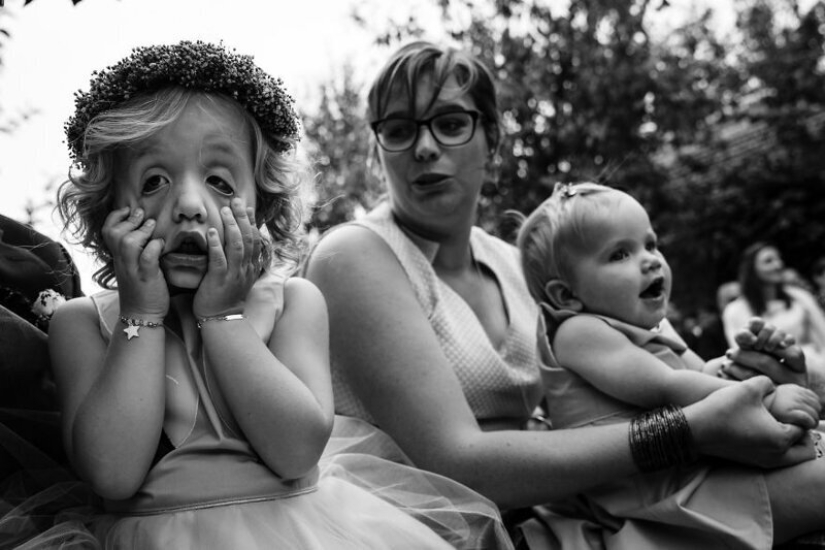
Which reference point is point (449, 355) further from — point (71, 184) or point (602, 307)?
point (71, 184)

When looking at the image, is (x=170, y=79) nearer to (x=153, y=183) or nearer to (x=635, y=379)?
(x=153, y=183)

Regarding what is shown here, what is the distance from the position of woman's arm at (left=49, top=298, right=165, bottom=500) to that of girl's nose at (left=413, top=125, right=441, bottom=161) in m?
1.18

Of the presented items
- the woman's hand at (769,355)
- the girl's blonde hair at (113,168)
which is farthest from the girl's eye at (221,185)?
the woman's hand at (769,355)

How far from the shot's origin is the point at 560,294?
2.51 m

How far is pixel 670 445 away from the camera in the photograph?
6.86ft

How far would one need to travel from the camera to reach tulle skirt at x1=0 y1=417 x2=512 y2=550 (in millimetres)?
1603

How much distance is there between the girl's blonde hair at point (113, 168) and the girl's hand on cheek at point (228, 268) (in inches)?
5.4

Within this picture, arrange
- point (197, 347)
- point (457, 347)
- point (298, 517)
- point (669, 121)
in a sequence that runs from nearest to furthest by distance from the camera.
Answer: point (298, 517) → point (197, 347) → point (457, 347) → point (669, 121)

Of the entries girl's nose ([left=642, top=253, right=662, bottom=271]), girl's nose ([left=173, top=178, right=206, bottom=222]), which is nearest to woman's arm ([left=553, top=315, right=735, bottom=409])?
girl's nose ([left=642, top=253, right=662, bottom=271])

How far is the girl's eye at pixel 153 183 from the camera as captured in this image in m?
1.79

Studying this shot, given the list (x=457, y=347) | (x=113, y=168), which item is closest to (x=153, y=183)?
(x=113, y=168)

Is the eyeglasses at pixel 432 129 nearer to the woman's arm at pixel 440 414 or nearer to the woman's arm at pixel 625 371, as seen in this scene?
the woman's arm at pixel 440 414

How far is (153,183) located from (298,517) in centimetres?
76

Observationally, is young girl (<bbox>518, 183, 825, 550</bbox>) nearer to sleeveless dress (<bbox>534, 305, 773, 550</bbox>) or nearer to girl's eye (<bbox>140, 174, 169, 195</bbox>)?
sleeveless dress (<bbox>534, 305, 773, 550</bbox>)
